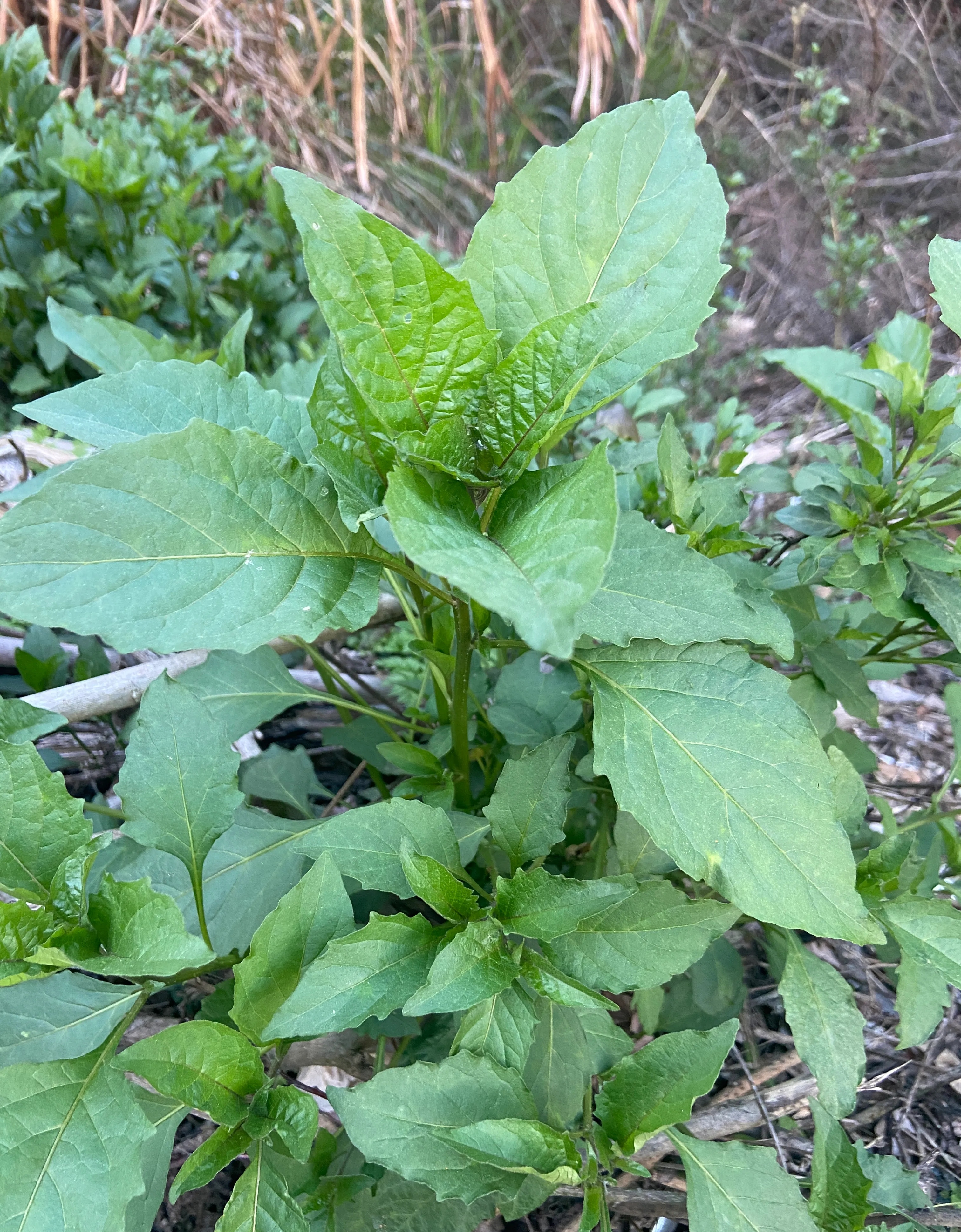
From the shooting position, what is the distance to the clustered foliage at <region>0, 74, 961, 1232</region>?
781 millimetres

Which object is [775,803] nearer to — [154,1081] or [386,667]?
[154,1081]

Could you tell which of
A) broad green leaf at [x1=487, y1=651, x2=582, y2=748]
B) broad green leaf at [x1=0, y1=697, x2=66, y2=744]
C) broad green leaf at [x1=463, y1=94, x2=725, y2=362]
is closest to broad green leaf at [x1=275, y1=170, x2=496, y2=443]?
broad green leaf at [x1=463, y1=94, x2=725, y2=362]

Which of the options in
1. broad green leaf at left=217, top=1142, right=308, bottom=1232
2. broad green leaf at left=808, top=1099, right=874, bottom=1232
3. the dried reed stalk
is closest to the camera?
broad green leaf at left=217, top=1142, right=308, bottom=1232

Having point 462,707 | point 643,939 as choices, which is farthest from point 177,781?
point 643,939

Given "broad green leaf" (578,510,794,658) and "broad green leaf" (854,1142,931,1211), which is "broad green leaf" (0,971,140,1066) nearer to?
"broad green leaf" (578,510,794,658)

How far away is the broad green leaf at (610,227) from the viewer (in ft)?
3.03

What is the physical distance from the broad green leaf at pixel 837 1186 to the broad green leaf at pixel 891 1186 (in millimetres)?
77

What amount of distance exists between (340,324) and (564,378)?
240 millimetres

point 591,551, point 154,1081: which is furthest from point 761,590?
point 154,1081

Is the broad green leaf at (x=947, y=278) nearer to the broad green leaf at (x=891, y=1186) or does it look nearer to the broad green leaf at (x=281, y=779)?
the broad green leaf at (x=891, y=1186)

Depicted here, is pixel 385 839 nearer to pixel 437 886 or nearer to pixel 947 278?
pixel 437 886

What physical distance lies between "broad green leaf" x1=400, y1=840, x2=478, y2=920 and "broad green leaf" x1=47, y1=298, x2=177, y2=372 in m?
1.00

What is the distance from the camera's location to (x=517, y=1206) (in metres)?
0.92

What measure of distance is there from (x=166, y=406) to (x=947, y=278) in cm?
108
